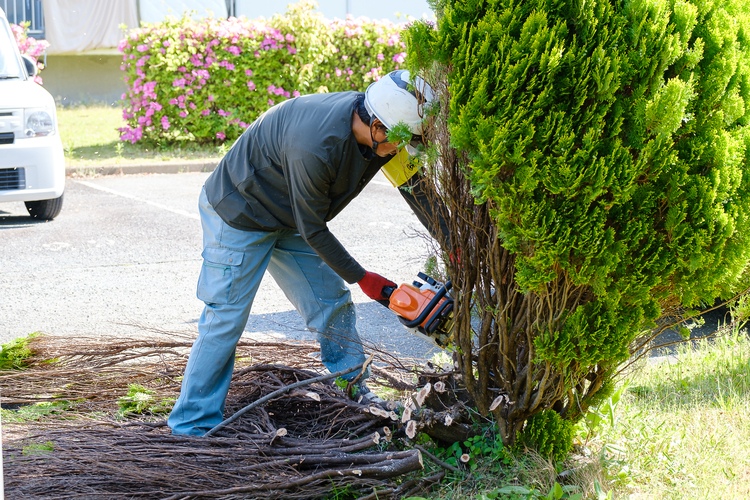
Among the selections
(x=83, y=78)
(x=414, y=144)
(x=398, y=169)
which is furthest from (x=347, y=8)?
(x=414, y=144)

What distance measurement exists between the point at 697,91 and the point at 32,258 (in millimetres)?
5912

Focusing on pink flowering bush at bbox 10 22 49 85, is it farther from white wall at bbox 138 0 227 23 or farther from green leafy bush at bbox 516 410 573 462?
green leafy bush at bbox 516 410 573 462

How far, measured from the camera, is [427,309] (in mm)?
2729

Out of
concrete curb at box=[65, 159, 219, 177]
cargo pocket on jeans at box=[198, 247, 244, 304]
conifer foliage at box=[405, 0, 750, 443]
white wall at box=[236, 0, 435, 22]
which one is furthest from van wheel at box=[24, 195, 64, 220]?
white wall at box=[236, 0, 435, 22]

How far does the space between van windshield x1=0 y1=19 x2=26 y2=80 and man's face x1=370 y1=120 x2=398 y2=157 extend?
250 inches

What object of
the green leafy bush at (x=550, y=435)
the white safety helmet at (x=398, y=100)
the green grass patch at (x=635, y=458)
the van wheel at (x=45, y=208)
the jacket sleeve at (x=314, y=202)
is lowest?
the van wheel at (x=45, y=208)

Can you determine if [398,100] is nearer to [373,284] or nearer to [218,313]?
[373,284]

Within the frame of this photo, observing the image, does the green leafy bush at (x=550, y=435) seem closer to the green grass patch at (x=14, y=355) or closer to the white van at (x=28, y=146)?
the green grass patch at (x=14, y=355)

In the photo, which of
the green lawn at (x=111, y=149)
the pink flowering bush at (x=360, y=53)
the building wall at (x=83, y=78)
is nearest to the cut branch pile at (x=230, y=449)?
the green lawn at (x=111, y=149)

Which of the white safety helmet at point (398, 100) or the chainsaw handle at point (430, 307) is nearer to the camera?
the white safety helmet at point (398, 100)

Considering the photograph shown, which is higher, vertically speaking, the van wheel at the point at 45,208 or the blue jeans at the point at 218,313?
the blue jeans at the point at 218,313

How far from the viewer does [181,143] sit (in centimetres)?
1177

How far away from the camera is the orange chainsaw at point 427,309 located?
2723 millimetres

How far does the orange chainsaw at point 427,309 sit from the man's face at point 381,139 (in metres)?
0.59
